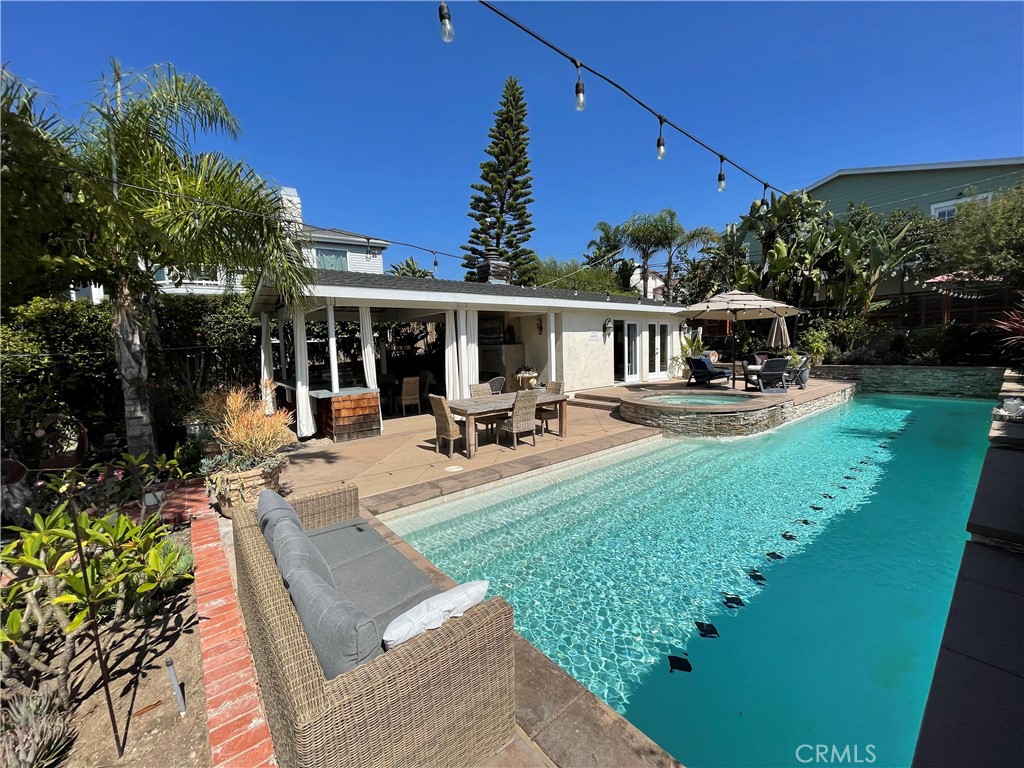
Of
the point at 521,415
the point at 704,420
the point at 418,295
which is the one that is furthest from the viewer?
the point at 418,295

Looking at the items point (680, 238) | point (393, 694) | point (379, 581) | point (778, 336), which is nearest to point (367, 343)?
point (379, 581)

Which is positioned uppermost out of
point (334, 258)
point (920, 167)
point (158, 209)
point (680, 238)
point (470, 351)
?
point (920, 167)

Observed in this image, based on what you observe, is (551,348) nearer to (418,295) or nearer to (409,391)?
(409,391)

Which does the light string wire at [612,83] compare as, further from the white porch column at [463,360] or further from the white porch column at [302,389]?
the white porch column at [302,389]

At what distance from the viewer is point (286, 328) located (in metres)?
12.7

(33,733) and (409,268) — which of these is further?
(409,268)

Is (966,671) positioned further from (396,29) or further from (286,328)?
(286,328)

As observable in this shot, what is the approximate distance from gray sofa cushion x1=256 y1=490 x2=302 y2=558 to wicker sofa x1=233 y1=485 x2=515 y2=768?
37 centimetres

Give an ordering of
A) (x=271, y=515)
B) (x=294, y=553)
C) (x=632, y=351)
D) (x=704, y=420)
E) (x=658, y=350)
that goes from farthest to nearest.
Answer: (x=658, y=350) → (x=632, y=351) → (x=704, y=420) → (x=271, y=515) → (x=294, y=553)

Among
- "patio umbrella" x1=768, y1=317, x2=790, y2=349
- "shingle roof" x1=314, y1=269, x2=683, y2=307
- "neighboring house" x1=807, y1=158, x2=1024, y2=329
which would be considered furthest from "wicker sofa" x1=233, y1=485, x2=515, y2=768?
"neighboring house" x1=807, y1=158, x2=1024, y2=329

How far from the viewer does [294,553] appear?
2.17 meters

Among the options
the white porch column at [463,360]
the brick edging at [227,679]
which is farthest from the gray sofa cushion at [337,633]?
the white porch column at [463,360]

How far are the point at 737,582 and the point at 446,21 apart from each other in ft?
17.4

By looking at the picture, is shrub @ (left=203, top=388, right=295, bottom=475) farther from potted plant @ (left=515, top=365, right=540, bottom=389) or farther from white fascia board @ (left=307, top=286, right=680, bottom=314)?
potted plant @ (left=515, top=365, right=540, bottom=389)
